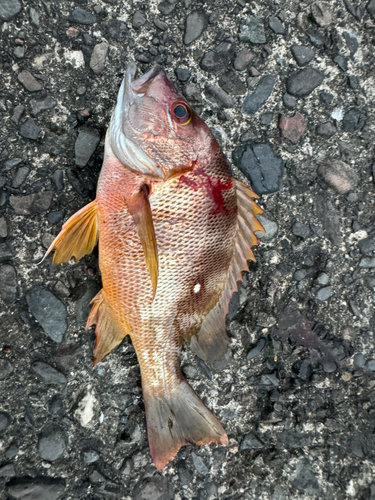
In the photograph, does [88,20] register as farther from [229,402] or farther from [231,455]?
[231,455]

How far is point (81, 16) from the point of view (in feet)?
6.44

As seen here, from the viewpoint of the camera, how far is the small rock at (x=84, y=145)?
194 cm

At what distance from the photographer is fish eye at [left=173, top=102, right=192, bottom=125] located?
1.76 metres

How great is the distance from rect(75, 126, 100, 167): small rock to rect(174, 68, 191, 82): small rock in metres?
0.56

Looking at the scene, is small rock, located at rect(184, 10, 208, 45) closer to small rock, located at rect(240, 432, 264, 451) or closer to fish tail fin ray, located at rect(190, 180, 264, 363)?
fish tail fin ray, located at rect(190, 180, 264, 363)

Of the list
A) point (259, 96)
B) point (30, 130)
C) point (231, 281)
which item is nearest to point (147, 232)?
point (231, 281)

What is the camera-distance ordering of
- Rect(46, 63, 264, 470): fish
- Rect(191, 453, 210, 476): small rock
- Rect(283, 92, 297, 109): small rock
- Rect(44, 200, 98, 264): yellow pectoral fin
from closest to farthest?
Rect(46, 63, 264, 470): fish < Rect(44, 200, 98, 264): yellow pectoral fin < Rect(191, 453, 210, 476): small rock < Rect(283, 92, 297, 109): small rock

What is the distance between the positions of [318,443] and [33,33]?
2.65m

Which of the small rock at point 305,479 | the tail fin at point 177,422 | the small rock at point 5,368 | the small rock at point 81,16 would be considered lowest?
the small rock at point 305,479

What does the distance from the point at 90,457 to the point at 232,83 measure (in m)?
2.12

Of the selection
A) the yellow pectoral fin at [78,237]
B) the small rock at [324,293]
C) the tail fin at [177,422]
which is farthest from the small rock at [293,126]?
the tail fin at [177,422]

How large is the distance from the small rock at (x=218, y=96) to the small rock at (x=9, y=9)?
40.3 inches

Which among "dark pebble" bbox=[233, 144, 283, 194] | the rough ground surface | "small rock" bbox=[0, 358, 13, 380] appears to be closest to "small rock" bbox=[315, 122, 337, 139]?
the rough ground surface

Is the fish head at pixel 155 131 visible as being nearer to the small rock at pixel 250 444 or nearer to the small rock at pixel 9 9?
the small rock at pixel 9 9
